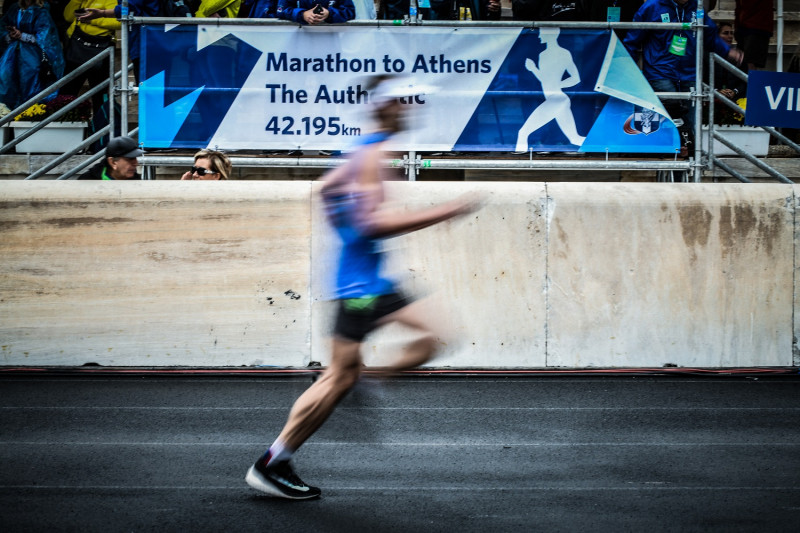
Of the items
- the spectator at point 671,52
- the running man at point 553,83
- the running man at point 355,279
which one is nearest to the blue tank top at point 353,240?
the running man at point 355,279

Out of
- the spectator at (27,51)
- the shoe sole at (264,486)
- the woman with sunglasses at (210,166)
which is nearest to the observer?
the shoe sole at (264,486)

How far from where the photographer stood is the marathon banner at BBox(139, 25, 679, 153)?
8.87 meters

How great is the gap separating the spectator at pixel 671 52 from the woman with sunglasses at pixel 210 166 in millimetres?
3959

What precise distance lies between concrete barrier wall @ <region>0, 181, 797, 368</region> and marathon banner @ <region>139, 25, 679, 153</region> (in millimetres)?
1017

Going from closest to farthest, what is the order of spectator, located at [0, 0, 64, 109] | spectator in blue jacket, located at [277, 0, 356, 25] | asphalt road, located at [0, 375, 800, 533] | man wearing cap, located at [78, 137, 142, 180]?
asphalt road, located at [0, 375, 800, 533], man wearing cap, located at [78, 137, 142, 180], spectator in blue jacket, located at [277, 0, 356, 25], spectator, located at [0, 0, 64, 109]

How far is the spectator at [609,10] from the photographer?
33.5 feet

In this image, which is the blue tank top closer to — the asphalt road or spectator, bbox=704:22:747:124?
the asphalt road

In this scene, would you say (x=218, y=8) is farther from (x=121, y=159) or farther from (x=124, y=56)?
(x=121, y=159)

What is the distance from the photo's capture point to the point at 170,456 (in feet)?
18.3

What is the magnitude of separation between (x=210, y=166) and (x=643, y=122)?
382 centimetres

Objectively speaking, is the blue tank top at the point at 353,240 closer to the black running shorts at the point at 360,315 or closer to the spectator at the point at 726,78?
the black running shorts at the point at 360,315

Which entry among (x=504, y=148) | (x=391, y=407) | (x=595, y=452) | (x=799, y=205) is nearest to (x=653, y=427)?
(x=595, y=452)

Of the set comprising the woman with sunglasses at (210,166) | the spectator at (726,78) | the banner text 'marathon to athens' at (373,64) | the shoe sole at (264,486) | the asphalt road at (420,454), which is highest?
the spectator at (726,78)

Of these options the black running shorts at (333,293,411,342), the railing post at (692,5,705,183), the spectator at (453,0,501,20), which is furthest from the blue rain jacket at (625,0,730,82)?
the black running shorts at (333,293,411,342)
